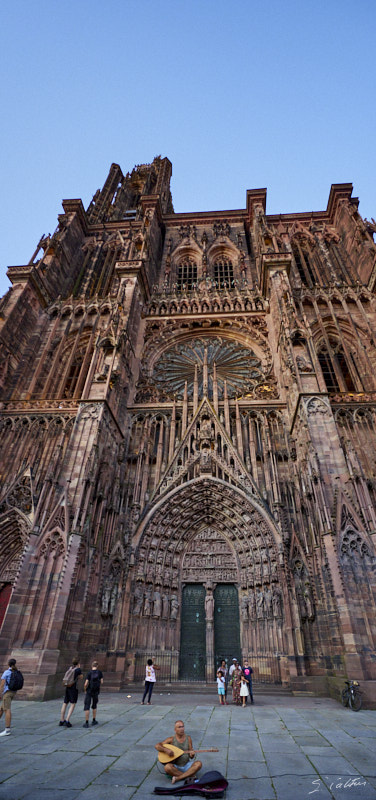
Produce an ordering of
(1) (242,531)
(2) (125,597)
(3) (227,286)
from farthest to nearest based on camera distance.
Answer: (3) (227,286) < (1) (242,531) < (2) (125,597)

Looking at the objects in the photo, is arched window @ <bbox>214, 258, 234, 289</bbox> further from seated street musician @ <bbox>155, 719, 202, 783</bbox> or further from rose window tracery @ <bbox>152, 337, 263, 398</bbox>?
seated street musician @ <bbox>155, 719, 202, 783</bbox>

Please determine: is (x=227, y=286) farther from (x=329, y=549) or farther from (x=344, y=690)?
(x=344, y=690)

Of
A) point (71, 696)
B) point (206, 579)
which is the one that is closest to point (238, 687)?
point (71, 696)

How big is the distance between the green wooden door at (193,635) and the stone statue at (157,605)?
112cm

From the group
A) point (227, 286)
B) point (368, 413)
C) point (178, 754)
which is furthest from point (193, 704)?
point (227, 286)

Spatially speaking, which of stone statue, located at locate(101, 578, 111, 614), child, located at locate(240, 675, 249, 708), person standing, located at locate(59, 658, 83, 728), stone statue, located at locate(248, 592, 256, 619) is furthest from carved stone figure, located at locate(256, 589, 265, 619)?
person standing, located at locate(59, 658, 83, 728)

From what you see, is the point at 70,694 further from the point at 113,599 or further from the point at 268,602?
the point at 268,602

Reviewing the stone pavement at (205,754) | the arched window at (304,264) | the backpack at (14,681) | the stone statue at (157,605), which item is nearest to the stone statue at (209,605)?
the stone statue at (157,605)

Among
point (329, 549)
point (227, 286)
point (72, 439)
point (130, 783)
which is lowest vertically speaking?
point (130, 783)

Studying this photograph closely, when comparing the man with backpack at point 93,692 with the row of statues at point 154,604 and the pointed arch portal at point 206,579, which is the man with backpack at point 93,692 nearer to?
the pointed arch portal at point 206,579

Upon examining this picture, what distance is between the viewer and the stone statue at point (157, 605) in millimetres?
12594

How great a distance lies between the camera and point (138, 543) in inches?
516

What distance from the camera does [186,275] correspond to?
26656 millimetres

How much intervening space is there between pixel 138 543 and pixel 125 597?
5.55 ft
